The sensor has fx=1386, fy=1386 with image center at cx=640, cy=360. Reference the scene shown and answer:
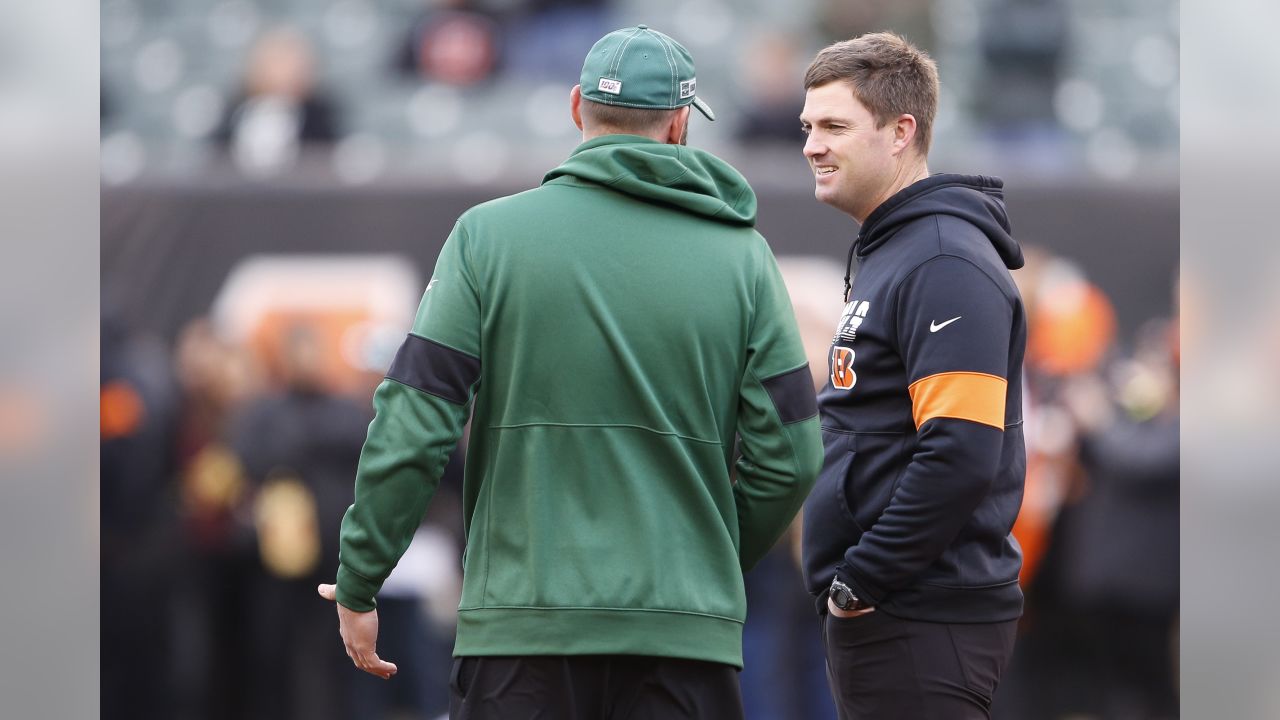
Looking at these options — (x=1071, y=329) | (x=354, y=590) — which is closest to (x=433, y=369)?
(x=354, y=590)

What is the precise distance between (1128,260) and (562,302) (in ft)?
14.0

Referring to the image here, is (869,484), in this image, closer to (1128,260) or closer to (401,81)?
(1128,260)

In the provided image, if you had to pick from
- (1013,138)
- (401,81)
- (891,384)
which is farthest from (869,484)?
(401,81)

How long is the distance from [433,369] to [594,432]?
244 mm

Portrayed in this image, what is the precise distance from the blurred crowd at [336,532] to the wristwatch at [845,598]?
3.31 meters

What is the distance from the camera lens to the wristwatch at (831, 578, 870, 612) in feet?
7.13

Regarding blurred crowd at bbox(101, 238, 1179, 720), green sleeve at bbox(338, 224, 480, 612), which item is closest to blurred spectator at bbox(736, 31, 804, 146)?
blurred crowd at bbox(101, 238, 1179, 720)

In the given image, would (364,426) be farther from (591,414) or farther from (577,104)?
(591,414)

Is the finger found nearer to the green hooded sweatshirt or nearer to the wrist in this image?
the green hooded sweatshirt

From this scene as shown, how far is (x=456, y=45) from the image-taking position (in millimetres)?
7883

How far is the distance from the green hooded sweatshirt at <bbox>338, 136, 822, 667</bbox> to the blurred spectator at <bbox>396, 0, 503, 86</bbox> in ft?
19.8

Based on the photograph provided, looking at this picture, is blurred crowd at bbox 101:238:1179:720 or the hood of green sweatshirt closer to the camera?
the hood of green sweatshirt
